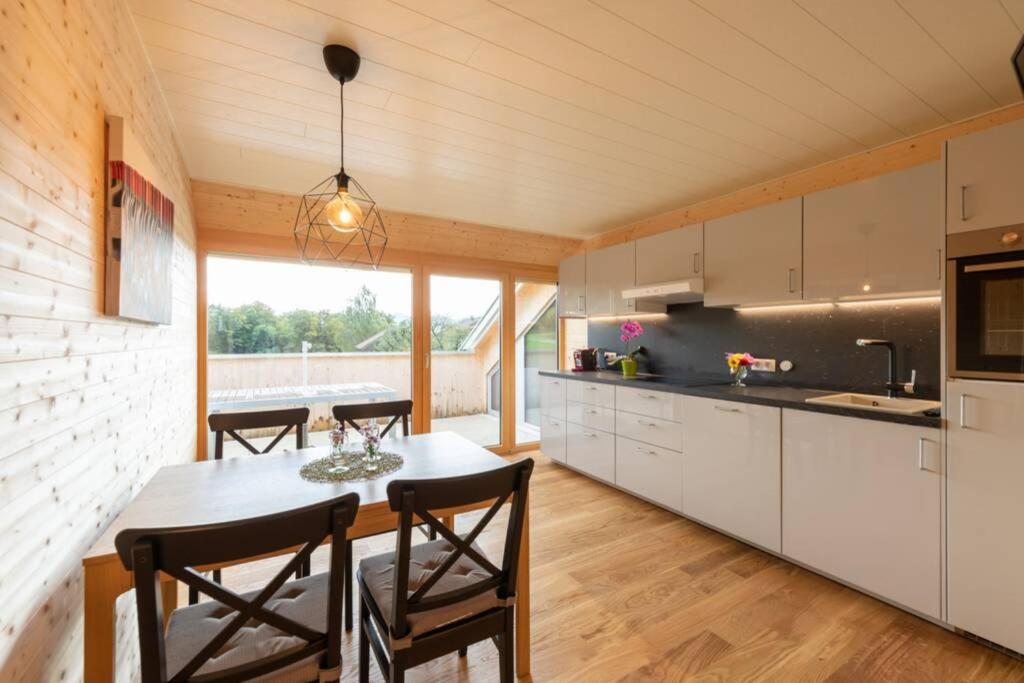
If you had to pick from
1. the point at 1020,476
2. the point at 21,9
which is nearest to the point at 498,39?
the point at 21,9

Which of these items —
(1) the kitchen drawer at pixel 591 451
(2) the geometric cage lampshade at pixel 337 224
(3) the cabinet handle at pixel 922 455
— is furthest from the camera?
(1) the kitchen drawer at pixel 591 451

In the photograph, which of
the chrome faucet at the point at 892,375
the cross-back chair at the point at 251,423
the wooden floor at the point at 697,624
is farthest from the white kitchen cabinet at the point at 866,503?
the cross-back chair at the point at 251,423

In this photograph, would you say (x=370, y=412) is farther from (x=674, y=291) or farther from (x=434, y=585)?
(x=674, y=291)

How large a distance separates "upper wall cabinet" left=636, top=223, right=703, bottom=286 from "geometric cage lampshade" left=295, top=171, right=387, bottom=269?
2079mm

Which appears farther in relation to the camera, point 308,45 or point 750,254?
point 750,254

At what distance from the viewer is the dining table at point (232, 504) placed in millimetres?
1032

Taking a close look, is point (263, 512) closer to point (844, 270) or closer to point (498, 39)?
point (498, 39)

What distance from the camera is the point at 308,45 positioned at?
1.62m

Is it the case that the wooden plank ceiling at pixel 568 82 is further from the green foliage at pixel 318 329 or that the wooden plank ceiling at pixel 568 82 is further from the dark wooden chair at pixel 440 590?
the dark wooden chair at pixel 440 590

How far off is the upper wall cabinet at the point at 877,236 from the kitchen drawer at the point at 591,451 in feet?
5.92

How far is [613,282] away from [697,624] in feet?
8.72

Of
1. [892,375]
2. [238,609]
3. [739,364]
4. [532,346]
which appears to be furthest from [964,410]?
[532,346]

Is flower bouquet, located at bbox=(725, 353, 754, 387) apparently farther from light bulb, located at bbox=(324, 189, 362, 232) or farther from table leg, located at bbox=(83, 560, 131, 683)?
table leg, located at bbox=(83, 560, 131, 683)

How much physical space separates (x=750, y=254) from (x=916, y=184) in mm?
838
